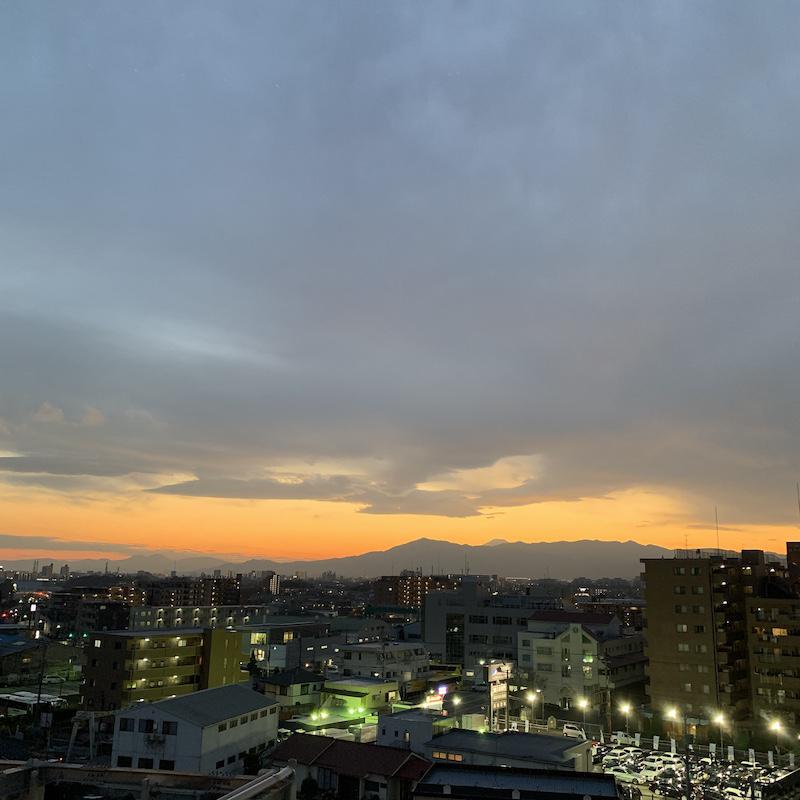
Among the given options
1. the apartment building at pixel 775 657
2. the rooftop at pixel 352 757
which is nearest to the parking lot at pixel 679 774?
the rooftop at pixel 352 757

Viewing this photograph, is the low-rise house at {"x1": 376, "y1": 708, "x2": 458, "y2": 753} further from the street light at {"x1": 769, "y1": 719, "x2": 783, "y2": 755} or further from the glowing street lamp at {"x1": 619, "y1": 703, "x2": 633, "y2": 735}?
the street light at {"x1": 769, "y1": 719, "x2": 783, "y2": 755}

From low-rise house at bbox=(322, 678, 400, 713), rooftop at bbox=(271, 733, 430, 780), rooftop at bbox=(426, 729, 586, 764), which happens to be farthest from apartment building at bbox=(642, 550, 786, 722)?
rooftop at bbox=(271, 733, 430, 780)

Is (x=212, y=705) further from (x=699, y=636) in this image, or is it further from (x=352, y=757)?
(x=699, y=636)

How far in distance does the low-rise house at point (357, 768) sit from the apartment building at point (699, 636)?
26.2 meters

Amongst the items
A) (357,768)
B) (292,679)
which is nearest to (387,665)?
(292,679)

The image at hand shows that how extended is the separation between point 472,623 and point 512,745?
4287 centimetres

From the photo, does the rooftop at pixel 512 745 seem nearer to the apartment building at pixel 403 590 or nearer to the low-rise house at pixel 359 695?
the low-rise house at pixel 359 695

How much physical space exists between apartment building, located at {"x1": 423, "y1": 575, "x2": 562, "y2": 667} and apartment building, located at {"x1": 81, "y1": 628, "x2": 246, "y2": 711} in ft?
93.5

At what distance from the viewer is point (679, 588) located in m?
50.6

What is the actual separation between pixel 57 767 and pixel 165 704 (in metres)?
27.7

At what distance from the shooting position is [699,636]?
159 ft

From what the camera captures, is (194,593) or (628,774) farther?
Answer: (194,593)

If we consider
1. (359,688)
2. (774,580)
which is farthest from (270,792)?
(774,580)

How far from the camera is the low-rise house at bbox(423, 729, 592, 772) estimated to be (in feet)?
95.3
